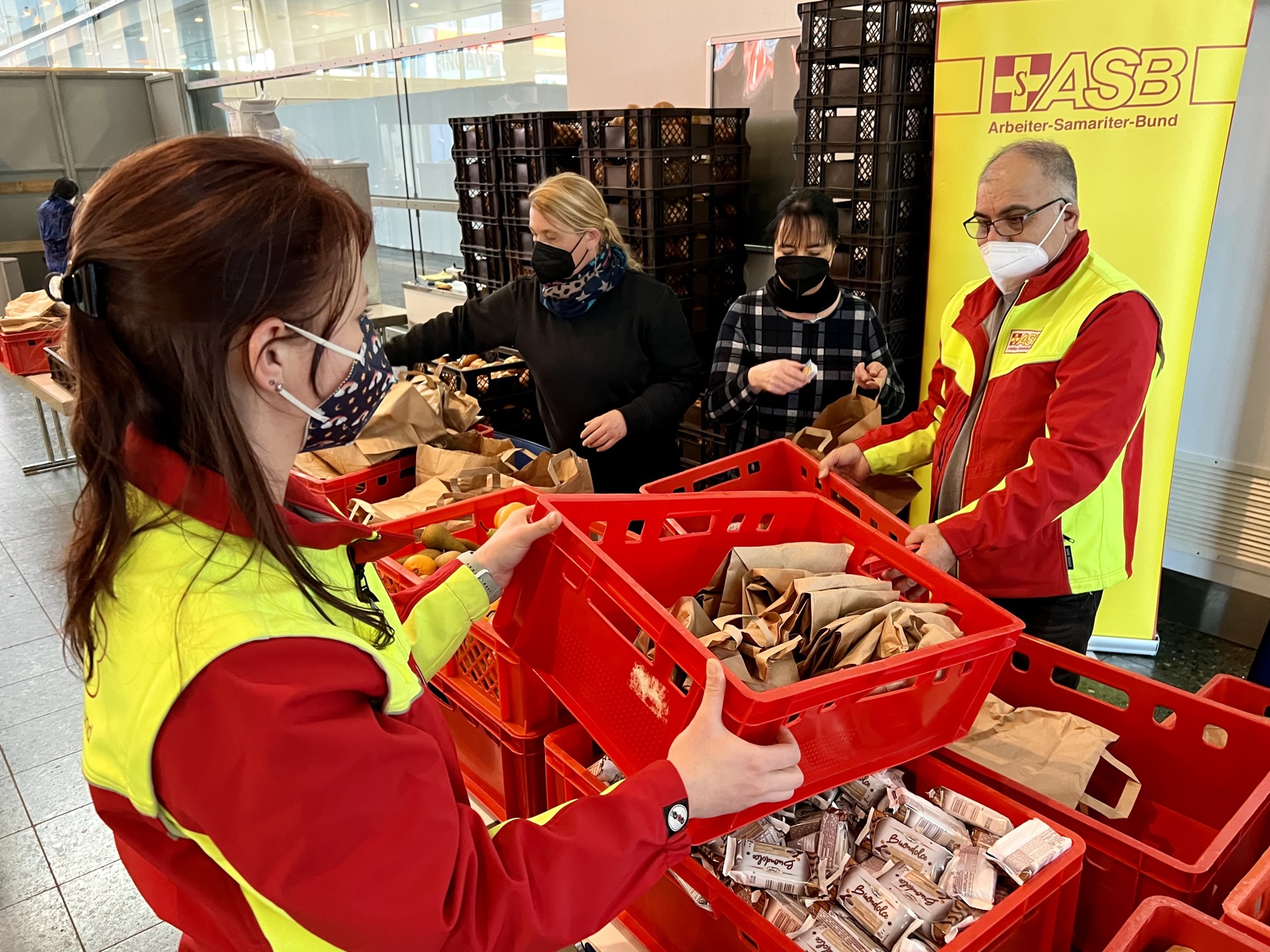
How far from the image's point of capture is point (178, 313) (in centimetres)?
80

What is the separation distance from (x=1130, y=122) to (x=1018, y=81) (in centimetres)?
41

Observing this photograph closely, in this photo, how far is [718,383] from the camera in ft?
9.32

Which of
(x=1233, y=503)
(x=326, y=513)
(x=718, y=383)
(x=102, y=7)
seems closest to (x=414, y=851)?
(x=326, y=513)

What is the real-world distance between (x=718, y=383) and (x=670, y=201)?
1649mm

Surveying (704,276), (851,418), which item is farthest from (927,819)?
(704,276)

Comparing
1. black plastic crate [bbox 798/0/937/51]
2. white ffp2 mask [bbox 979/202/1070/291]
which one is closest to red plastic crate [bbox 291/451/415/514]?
white ffp2 mask [bbox 979/202/1070/291]

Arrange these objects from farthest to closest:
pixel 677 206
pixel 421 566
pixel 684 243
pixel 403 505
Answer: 1. pixel 684 243
2. pixel 677 206
3. pixel 403 505
4. pixel 421 566

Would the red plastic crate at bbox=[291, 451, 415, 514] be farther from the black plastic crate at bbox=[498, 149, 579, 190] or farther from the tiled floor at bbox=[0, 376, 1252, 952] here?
the black plastic crate at bbox=[498, 149, 579, 190]

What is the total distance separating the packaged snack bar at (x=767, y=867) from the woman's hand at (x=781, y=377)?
151 centimetres

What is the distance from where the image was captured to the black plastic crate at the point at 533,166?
4.42m

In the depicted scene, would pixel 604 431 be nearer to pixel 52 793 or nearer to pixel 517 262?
pixel 52 793

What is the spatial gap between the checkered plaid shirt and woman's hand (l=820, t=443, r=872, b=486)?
1.84ft

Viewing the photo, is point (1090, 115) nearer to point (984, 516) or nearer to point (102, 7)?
point (984, 516)

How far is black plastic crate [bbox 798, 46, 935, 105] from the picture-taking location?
3379 millimetres
